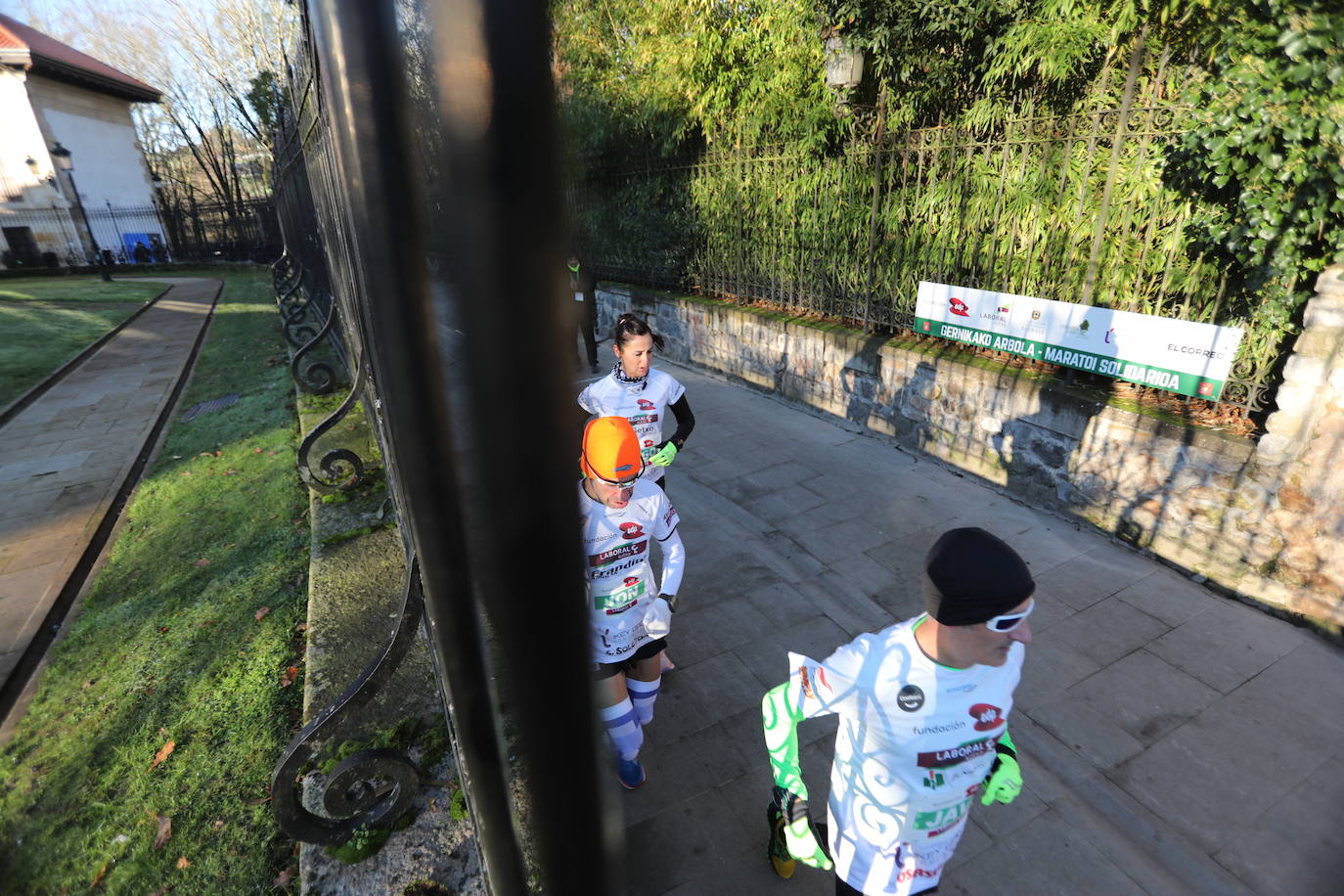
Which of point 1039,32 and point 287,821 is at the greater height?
point 1039,32

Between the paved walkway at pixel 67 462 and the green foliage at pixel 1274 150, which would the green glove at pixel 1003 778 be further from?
the paved walkway at pixel 67 462

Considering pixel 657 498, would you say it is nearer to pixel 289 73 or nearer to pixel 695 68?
pixel 289 73

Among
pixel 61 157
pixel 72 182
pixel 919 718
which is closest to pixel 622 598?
pixel 919 718

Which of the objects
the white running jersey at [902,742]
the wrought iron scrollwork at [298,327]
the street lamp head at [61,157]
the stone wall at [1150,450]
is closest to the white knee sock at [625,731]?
the white running jersey at [902,742]

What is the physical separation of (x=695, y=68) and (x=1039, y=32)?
4.66 metres

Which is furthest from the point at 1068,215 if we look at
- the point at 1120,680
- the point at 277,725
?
the point at 277,725

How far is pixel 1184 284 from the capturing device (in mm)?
4793

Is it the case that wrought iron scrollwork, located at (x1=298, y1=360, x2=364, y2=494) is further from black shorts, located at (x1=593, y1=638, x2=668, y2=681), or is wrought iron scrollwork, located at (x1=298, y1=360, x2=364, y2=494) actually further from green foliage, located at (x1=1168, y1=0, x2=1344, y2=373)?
green foliage, located at (x1=1168, y1=0, x2=1344, y2=373)

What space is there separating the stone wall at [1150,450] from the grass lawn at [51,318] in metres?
12.1

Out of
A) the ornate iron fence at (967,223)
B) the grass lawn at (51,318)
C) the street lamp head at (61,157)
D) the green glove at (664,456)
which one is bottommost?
the grass lawn at (51,318)

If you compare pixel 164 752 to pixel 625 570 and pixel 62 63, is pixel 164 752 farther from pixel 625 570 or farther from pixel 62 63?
pixel 62 63

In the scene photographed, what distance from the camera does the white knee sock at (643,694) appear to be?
314 cm

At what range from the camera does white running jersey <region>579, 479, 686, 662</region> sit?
280cm

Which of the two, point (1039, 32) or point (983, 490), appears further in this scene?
point (983, 490)
